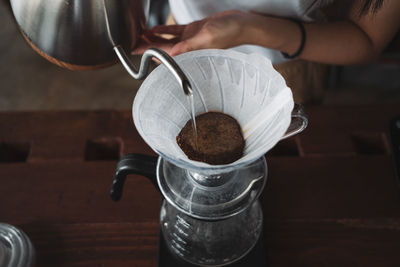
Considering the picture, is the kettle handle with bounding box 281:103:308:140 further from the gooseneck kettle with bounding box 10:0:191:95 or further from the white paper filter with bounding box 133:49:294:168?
the gooseneck kettle with bounding box 10:0:191:95

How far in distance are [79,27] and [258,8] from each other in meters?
0.44

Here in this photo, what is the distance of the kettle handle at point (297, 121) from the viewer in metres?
0.46

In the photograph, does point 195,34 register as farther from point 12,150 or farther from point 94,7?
point 12,150

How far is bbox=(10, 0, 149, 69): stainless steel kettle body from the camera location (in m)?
0.52

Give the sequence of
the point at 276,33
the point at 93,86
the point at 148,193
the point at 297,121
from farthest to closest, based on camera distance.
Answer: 1. the point at 93,86
2. the point at 276,33
3. the point at 148,193
4. the point at 297,121

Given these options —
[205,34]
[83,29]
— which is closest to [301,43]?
[205,34]

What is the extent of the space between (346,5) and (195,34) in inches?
13.3

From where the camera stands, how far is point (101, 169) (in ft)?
2.28

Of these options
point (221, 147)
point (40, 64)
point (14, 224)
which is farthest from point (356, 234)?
point (40, 64)

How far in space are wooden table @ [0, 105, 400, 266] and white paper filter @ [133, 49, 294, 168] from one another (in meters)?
0.21

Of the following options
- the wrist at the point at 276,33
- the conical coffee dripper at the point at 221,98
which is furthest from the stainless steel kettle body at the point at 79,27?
the wrist at the point at 276,33

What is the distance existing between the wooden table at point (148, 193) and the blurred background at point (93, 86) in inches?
32.3

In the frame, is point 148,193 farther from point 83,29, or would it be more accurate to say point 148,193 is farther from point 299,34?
point 299,34

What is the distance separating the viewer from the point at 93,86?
1635 mm
